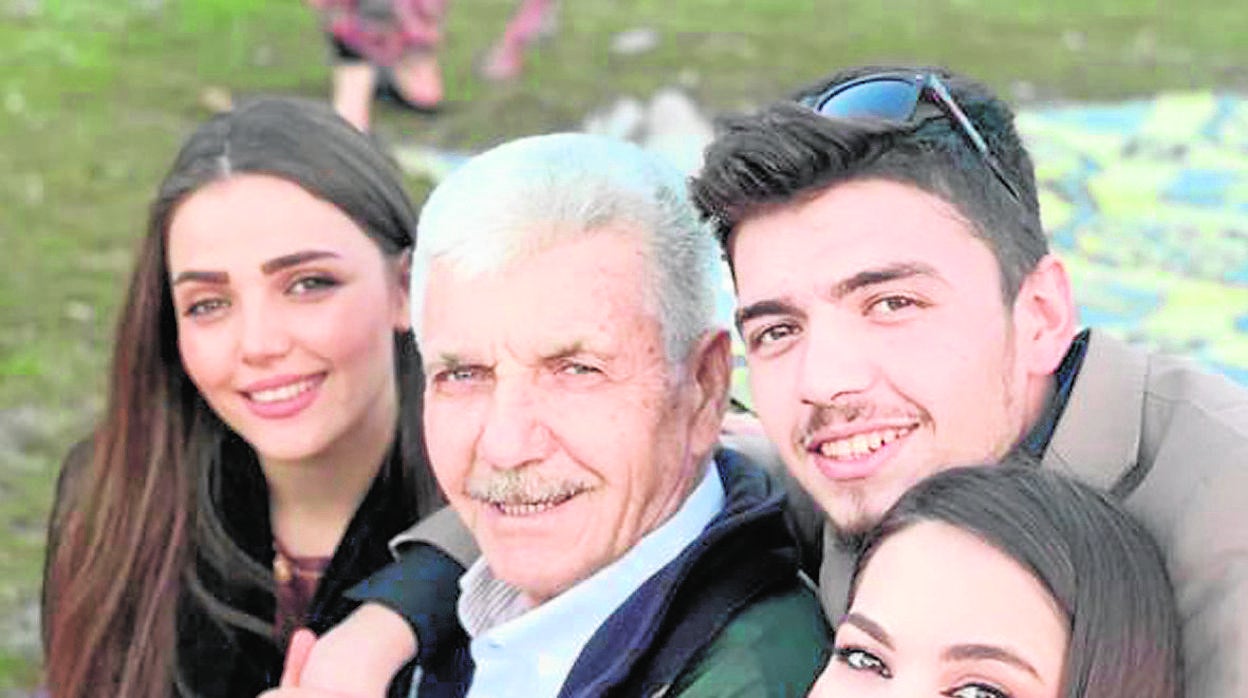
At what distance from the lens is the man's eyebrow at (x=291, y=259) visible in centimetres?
374

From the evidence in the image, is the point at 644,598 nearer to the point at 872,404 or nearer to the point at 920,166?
the point at 872,404

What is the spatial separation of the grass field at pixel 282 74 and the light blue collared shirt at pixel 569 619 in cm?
380

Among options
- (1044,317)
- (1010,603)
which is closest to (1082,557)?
(1010,603)

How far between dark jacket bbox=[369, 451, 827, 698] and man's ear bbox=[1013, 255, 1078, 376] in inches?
16.2

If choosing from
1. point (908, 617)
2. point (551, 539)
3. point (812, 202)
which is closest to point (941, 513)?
point (908, 617)

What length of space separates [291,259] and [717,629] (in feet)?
4.61

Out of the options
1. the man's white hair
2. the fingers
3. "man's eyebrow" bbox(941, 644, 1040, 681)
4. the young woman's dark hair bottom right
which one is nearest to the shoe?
the fingers

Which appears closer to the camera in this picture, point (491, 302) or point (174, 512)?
point (491, 302)

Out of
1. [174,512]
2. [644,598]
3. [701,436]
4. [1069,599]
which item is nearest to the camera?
[1069,599]

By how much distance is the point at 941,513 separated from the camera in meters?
2.33

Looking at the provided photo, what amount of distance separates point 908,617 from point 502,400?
793mm

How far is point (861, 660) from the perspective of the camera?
228 cm

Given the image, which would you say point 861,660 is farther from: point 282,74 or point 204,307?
point 282,74

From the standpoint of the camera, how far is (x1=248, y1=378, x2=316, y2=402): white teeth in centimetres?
380
